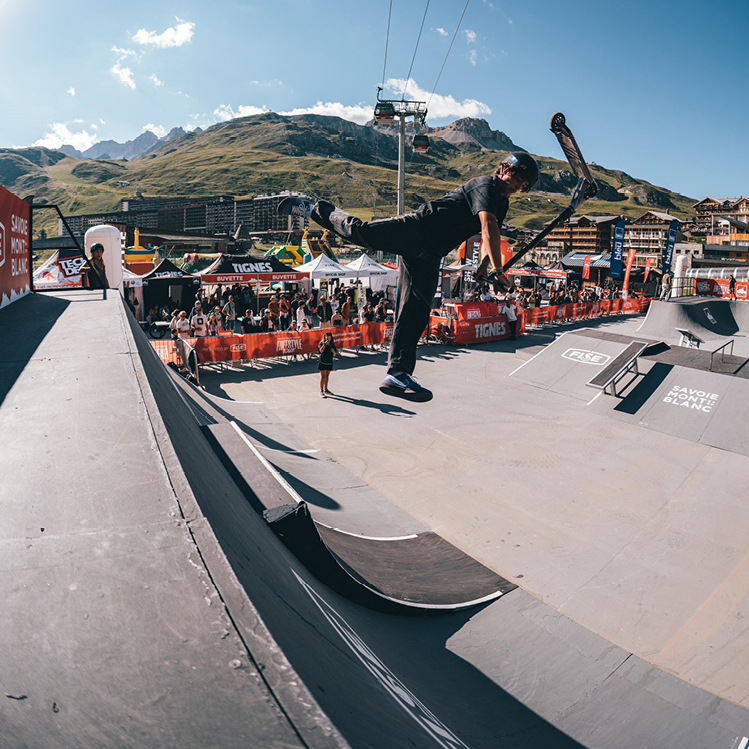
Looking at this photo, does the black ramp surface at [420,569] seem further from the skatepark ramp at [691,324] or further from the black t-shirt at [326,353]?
the skatepark ramp at [691,324]

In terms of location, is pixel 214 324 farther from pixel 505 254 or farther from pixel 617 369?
pixel 505 254

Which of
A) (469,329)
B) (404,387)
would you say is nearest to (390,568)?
(404,387)

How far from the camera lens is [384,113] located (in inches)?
612

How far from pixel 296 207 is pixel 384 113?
41.4ft

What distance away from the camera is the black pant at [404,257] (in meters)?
4.17

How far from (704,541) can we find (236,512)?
716 cm

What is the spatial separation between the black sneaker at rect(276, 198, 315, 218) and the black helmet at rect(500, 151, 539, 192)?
1.77 m

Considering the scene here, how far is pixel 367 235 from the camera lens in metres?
4.19

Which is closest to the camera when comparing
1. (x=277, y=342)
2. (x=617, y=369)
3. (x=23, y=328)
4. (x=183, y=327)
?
(x=23, y=328)

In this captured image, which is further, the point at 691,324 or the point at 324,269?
the point at 691,324

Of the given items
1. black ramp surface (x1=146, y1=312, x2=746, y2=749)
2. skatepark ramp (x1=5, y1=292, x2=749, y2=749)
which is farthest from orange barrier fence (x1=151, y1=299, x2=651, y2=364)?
black ramp surface (x1=146, y1=312, x2=746, y2=749)

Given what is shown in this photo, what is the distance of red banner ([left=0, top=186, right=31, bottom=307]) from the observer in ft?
26.4

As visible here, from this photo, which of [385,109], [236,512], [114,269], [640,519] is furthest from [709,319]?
[236,512]

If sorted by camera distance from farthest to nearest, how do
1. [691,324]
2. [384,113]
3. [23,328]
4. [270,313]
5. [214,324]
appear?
[691,324], [270,313], [214,324], [384,113], [23,328]
